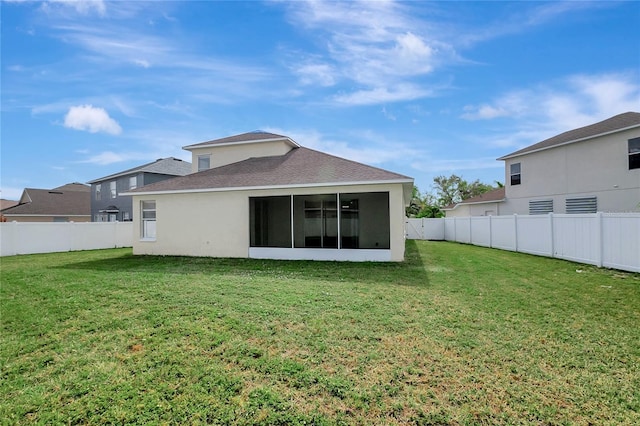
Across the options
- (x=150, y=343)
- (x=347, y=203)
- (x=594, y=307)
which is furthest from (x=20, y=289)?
(x=594, y=307)

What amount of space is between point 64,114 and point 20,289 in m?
10.3

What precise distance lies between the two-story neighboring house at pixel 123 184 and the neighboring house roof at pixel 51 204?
17.3 feet

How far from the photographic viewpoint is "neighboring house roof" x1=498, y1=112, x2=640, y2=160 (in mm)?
15673

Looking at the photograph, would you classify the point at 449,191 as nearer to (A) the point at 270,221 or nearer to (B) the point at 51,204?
(A) the point at 270,221

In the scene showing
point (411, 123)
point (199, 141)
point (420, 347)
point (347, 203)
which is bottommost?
point (420, 347)

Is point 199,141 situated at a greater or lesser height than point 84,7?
lesser

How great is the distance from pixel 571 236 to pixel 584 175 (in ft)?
27.5

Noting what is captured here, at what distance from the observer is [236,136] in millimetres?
18047

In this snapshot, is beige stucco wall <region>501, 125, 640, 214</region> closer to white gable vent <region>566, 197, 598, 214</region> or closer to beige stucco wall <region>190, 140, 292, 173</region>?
white gable vent <region>566, 197, 598, 214</region>

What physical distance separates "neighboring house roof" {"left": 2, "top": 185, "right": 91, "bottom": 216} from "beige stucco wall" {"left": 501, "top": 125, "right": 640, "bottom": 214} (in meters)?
38.8

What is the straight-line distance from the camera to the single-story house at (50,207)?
3157cm

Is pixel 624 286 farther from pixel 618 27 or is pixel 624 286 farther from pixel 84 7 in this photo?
pixel 84 7

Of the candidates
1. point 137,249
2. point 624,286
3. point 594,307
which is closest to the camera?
point 594,307

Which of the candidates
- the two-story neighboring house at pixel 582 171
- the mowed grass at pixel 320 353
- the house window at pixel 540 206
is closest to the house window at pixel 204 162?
the mowed grass at pixel 320 353
